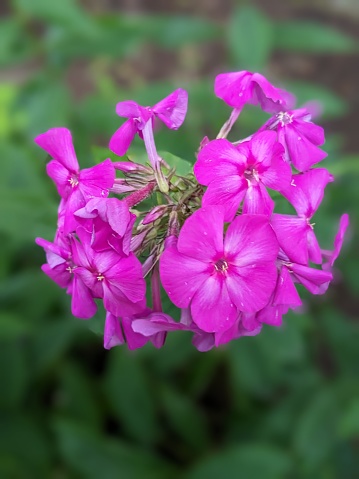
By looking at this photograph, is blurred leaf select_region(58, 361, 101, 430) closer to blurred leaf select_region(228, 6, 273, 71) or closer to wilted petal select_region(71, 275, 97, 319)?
blurred leaf select_region(228, 6, 273, 71)

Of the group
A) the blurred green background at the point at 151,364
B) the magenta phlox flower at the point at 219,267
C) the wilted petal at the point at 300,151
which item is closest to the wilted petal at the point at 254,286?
the magenta phlox flower at the point at 219,267

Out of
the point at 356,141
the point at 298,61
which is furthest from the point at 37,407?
the point at 298,61

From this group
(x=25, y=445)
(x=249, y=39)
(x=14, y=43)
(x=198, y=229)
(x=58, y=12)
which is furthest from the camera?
(x=249, y=39)

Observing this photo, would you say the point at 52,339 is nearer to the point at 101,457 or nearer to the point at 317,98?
the point at 101,457

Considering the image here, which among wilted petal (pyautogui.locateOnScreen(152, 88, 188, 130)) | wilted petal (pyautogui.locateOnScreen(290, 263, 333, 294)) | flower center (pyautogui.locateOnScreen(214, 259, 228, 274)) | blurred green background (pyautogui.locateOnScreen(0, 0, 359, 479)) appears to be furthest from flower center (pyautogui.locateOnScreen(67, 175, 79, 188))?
blurred green background (pyautogui.locateOnScreen(0, 0, 359, 479))

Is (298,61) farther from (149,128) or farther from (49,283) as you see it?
(149,128)

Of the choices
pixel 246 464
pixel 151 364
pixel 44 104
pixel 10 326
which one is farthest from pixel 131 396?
pixel 44 104
